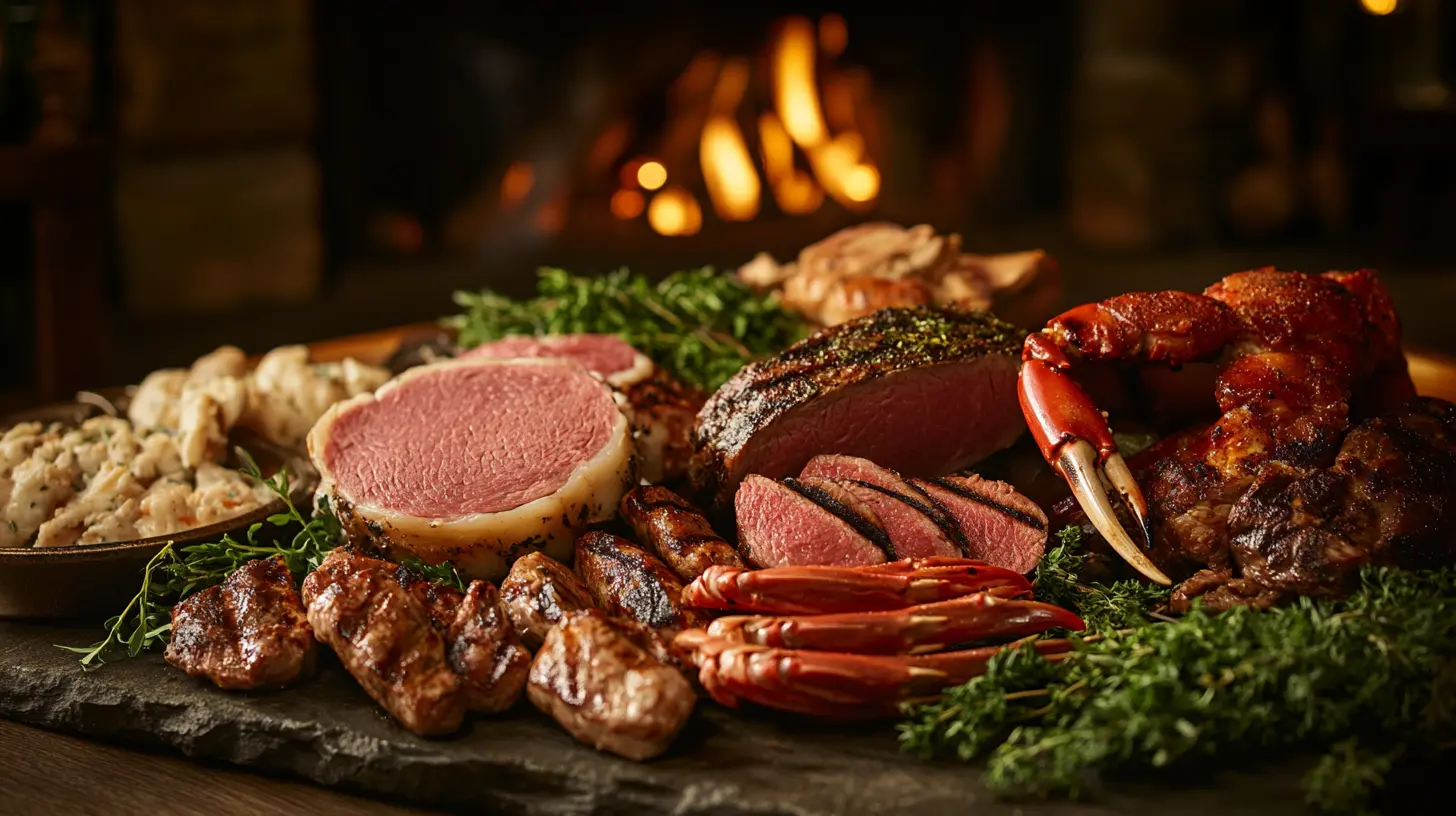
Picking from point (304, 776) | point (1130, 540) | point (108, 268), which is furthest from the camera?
point (108, 268)

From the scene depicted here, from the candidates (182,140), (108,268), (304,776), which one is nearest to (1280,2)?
(182,140)

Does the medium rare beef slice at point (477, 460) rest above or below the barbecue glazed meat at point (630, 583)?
above

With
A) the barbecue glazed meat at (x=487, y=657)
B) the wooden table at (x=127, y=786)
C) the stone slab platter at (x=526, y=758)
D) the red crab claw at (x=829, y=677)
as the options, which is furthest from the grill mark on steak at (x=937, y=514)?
the wooden table at (x=127, y=786)

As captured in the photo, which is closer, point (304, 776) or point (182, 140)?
point (304, 776)

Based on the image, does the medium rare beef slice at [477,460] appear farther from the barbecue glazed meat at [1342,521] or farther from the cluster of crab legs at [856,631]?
the barbecue glazed meat at [1342,521]

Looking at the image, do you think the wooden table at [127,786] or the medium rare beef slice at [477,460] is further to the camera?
the medium rare beef slice at [477,460]

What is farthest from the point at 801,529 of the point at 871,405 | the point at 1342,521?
the point at 1342,521

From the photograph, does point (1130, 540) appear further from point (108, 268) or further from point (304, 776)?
point (108, 268)

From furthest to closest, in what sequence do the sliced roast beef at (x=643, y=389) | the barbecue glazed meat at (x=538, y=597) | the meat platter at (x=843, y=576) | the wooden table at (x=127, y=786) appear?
the sliced roast beef at (x=643, y=389) → the barbecue glazed meat at (x=538, y=597) → the wooden table at (x=127, y=786) → the meat platter at (x=843, y=576)
